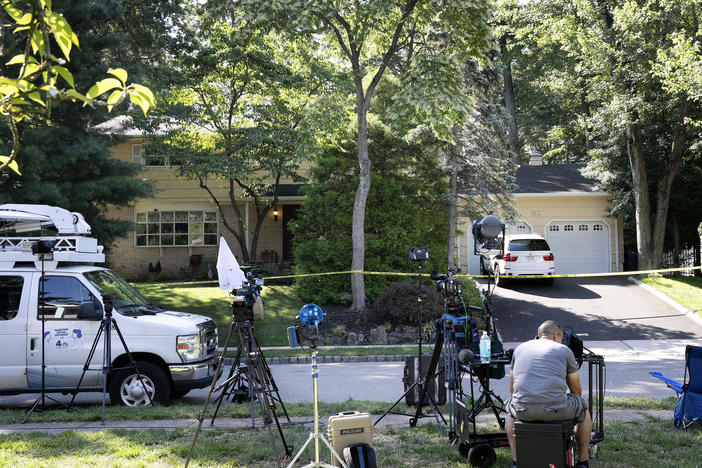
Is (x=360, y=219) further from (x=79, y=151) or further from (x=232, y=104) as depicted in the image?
(x=232, y=104)

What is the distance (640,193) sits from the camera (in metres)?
24.1

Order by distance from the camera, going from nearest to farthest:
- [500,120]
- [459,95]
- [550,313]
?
1. [459,95]
2. [550,313]
3. [500,120]

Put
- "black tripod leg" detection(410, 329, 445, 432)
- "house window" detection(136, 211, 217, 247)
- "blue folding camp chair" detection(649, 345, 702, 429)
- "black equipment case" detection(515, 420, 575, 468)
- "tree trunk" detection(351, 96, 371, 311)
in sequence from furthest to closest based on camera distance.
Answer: "house window" detection(136, 211, 217, 247) → "tree trunk" detection(351, 96, 371, 311) → "blue folding camp chair" detection(649, 345, 702, 429) → "black tripod leg" detection(410, 329, 445, 432) → "black equipment case" detection(515, 420, 575, 468)

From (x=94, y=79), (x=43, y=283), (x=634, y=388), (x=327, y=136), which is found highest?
(x=94, y=79)

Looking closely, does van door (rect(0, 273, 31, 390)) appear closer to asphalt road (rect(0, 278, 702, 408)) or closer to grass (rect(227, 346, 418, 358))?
asphalt road (rect(0, 278, 702, 408))

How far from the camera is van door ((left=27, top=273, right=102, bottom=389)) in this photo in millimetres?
8570

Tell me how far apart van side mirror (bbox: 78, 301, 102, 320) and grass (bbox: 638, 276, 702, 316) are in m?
15.6

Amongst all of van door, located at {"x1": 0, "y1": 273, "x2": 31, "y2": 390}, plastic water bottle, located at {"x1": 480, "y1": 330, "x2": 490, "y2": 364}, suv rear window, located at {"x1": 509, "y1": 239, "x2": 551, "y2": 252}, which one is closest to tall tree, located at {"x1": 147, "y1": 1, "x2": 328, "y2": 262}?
suv rear window, located at {"x1": 509, "y1": 239, "x2": 551, "y2": 252}

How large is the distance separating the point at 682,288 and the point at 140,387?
18490mm

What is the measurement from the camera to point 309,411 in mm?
8102

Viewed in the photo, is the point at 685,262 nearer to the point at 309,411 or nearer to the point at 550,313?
the point at 550,313

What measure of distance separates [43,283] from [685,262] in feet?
90.8

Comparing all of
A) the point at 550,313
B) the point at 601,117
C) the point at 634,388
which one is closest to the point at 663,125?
the point at 601,117

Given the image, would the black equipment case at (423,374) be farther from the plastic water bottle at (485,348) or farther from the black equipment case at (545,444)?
the black equipment case at (545,444)
